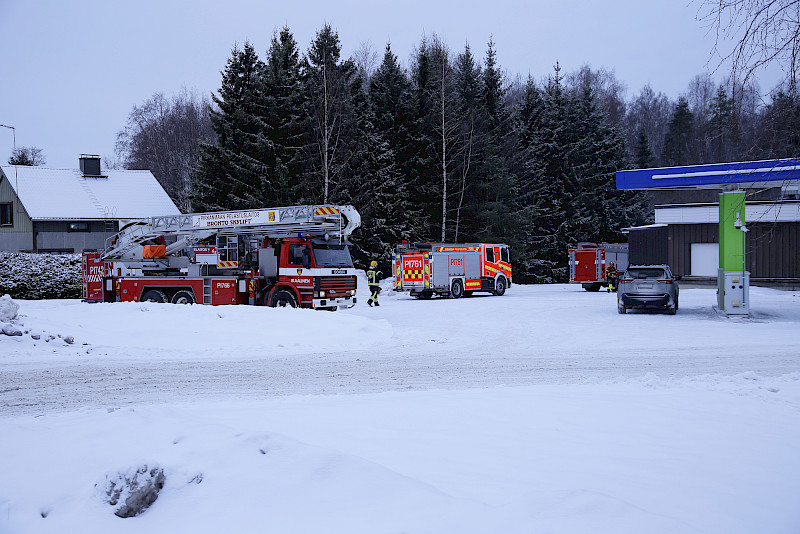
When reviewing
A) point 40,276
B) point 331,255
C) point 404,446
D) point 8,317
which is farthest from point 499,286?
point 404,446

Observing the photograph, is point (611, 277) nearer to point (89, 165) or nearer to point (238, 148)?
point (238, 148)

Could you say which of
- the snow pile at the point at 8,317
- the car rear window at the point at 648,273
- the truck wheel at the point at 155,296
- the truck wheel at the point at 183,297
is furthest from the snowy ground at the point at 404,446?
the car rear window at the point at 648,273

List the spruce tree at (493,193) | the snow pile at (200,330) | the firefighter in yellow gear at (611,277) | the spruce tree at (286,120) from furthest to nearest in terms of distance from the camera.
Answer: the spruce tree at (493,193) → the spruce tree at (286,120) → the firefighter in yellow gear at (611,277) → the snow pile at (200,330)

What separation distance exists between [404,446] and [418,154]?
38875 millimetres

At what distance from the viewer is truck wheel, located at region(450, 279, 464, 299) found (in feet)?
107

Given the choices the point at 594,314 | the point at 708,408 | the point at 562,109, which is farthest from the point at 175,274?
the point at 562,109

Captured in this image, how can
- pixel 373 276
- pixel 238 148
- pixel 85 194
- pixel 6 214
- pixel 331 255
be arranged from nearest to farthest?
pixel 331 255 → pixel 373 276 → pixel 238 148 → pixel 6 214 → pixel 85 194

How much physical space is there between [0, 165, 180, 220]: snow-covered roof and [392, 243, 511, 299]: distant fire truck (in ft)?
60.6

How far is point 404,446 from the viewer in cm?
530

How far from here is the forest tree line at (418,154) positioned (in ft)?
126

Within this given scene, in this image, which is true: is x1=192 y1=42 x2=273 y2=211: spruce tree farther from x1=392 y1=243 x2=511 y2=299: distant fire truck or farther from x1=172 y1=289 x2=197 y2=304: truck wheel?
x1=172 y1=289 x2=197 y2=304: truck wheel

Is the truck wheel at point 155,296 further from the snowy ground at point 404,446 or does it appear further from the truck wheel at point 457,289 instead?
the truck wheel at point 457,289

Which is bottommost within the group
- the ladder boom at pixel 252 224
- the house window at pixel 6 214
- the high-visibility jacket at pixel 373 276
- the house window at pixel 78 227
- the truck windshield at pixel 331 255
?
the high-visibility jacket at pixel 373 276

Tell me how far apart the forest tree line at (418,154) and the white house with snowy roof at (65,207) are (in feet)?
16.1
